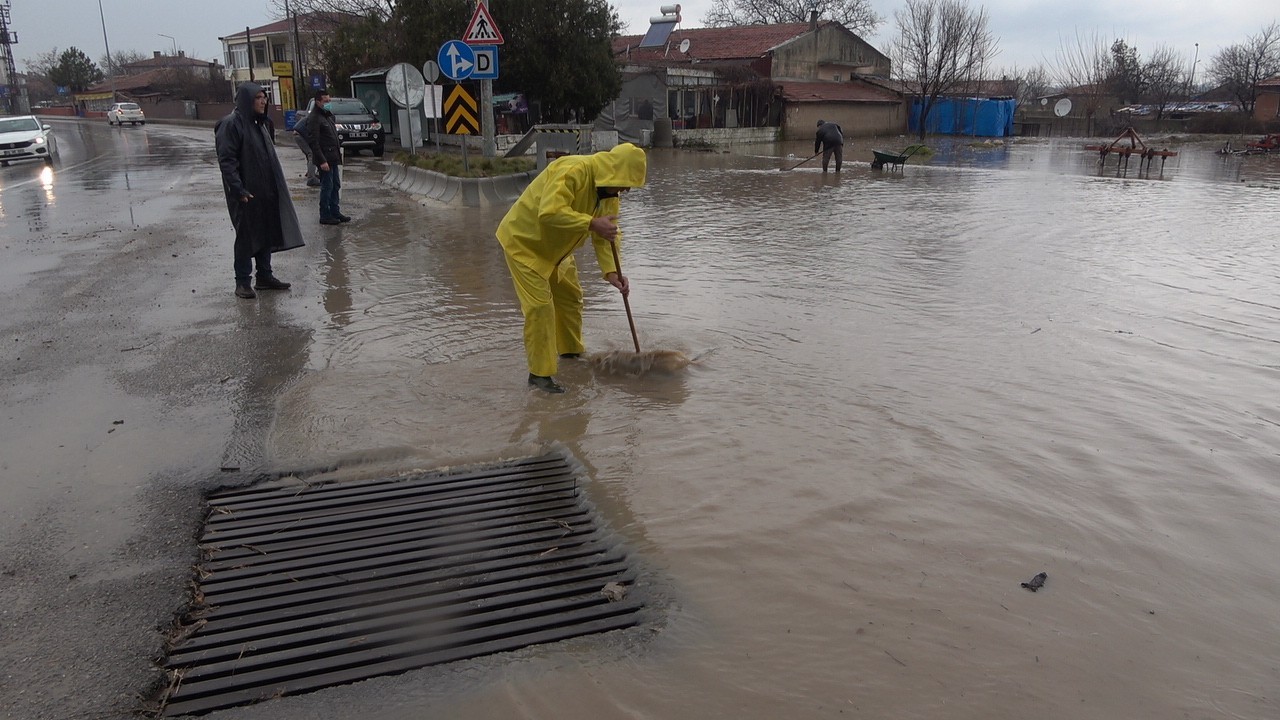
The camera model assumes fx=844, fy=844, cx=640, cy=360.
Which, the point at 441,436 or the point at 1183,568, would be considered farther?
the point at 441,436

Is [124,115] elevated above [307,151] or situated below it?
above

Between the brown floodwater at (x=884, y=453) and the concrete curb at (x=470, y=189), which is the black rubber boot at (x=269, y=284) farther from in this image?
the concrete curb at (x=470, y=189)

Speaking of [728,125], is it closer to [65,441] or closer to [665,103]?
[665,103]

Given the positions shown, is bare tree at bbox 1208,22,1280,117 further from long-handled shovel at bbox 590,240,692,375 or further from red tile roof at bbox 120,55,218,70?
red tile roof at bbox 120,55,218,70

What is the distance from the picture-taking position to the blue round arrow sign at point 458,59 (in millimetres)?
12844

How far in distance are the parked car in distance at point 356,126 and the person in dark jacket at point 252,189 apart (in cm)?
1740

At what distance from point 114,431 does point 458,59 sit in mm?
9962

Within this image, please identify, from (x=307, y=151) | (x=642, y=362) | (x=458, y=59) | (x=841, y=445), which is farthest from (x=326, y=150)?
(x=841, y=445)

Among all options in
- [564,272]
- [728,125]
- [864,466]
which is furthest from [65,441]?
[728,125]

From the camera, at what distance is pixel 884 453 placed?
173 inches

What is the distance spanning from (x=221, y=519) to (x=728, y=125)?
36463mm

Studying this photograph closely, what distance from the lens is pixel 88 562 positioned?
3.18 metres

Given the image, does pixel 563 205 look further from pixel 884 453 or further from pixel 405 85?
pixel 405 85

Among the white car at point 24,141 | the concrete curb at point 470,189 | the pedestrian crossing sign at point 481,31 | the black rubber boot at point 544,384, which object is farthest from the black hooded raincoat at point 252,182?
the white car at point 24,141
